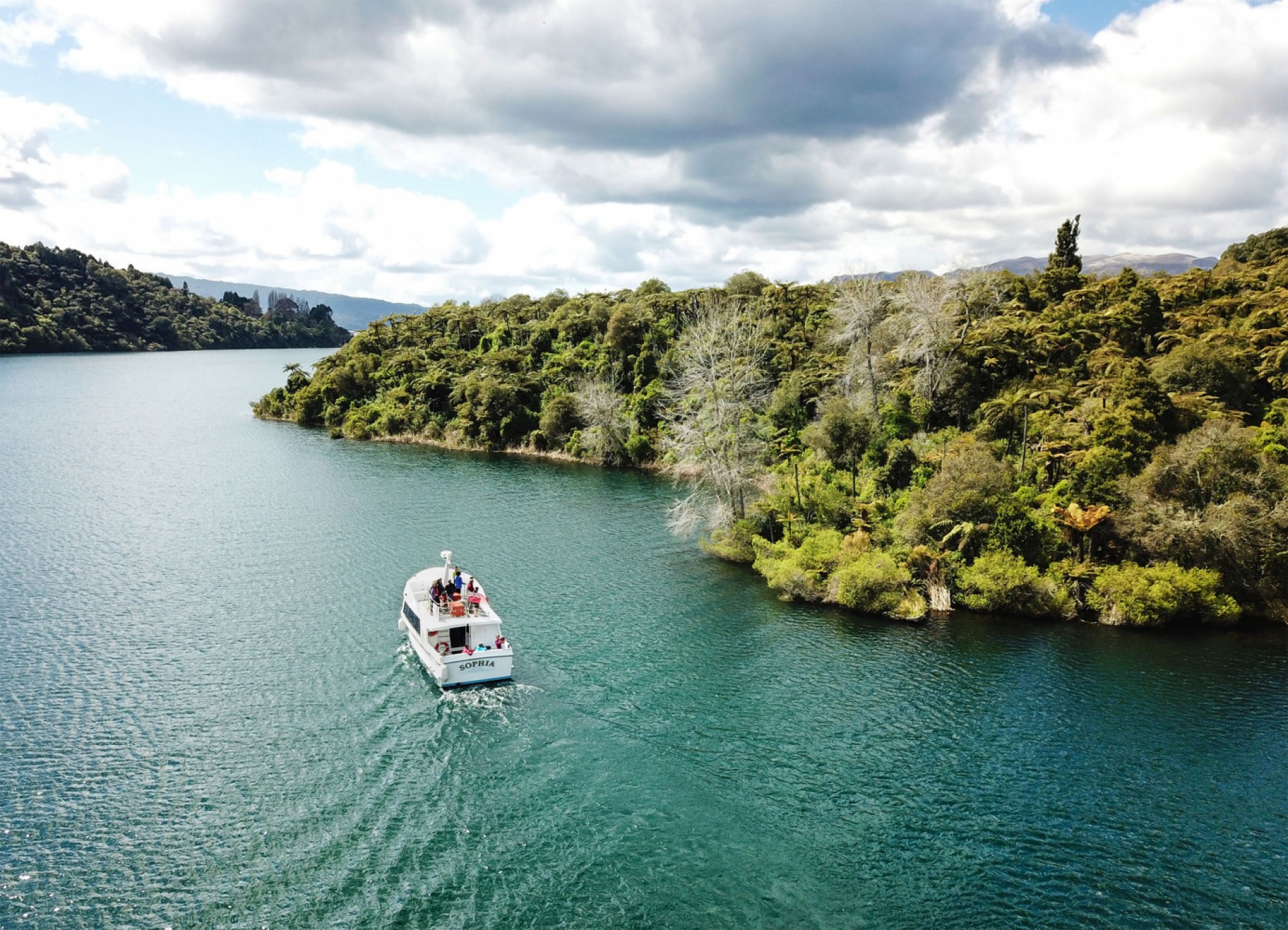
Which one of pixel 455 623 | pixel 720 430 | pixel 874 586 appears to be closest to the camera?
pixel 455 623

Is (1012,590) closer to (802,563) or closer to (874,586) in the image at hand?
(874,586)

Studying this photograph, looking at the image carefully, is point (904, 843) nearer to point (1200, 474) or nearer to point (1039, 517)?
point (1039, 517)

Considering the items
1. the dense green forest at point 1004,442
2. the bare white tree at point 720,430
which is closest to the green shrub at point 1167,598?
the dense green forest at point 1004,442

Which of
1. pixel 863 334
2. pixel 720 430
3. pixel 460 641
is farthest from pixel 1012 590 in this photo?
pixel 863 334

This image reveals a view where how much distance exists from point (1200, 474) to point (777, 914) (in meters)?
33.1

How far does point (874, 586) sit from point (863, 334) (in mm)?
29506

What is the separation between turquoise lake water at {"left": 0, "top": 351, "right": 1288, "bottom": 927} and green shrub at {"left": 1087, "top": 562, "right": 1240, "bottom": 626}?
39.7 inches

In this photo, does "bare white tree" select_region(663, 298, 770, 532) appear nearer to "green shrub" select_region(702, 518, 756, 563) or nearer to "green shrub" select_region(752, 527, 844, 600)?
"green shrub" select_region(702, 518, 756, 563)

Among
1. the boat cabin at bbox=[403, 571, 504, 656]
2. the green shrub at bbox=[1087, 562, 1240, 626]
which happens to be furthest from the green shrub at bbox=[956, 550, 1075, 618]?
the boat cabin at bbox=[403, 571, 504, 656]

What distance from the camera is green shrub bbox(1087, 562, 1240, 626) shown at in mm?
35969

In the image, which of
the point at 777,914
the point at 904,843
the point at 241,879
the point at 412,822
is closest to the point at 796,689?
the point at 904,843

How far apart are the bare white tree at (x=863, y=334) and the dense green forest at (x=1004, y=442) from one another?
269 mm

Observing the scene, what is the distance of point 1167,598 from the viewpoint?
35969 mm

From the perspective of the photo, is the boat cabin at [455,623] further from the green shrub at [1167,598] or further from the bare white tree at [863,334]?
the bare white tree at [863,334]
